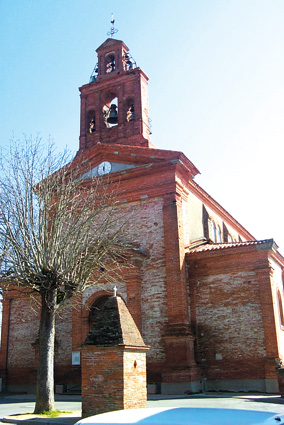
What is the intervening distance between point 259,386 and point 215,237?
9996mm

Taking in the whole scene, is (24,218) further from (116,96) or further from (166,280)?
(116,96)

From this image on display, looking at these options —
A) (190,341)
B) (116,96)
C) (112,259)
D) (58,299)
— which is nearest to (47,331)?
(58,299)

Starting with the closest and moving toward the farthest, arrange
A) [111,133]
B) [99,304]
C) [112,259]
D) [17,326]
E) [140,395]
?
[140,395]
[112,259]
[99,304]
[17,326]
[111,133]

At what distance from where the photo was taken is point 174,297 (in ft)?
58.2

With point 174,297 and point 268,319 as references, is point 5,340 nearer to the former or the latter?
point 174,297

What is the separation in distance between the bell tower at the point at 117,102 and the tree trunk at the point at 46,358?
456 inches

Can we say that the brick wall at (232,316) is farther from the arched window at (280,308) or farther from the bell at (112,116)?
the bell at (112,116)

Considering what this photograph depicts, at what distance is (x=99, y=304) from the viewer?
19750 millimetres

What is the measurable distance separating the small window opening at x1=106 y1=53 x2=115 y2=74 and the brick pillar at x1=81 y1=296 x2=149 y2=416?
61.4 ft

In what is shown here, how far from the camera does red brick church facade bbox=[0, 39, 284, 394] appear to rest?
55.2 feet

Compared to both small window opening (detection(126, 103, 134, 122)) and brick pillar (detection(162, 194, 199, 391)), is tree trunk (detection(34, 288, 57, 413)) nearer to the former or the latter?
brick pillar (detection(162, 194, 199, 391))

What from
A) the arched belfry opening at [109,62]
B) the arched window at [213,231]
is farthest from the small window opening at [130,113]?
the arched window at [213,231]

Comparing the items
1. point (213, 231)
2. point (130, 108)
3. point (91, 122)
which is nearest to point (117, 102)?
point (130, 108)

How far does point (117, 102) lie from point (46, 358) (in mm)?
15729
